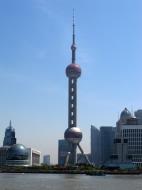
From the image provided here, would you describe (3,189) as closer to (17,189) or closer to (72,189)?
(17,189)

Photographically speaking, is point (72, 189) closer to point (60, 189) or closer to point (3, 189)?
point (60, 189)

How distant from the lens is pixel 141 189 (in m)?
94.1

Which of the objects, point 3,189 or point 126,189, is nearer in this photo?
point 3,189

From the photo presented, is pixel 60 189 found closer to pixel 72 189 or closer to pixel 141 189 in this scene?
pixel 72 189

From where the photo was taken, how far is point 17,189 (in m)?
91.2

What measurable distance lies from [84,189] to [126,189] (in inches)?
320

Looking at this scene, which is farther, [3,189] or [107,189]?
[107,189]

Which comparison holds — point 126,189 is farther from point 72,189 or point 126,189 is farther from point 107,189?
point 72,189

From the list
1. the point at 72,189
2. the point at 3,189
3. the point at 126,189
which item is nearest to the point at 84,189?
the point at 72,189

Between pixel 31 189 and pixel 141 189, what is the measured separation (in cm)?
2098

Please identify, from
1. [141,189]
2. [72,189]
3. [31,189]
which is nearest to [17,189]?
[31,189]

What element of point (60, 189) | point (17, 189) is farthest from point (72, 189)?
point (17, 189)

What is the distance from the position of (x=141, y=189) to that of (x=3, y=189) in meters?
26.2

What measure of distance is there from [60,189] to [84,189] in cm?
466
